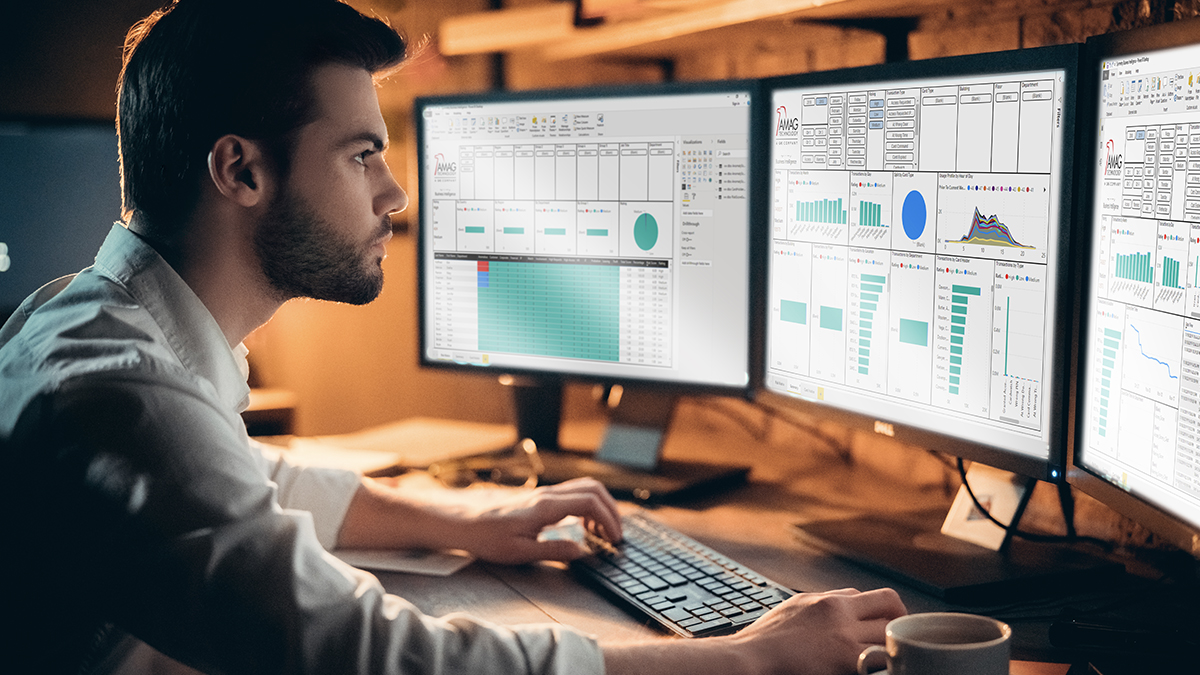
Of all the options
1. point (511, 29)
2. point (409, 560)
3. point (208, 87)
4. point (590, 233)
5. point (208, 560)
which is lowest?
point (409, 560)

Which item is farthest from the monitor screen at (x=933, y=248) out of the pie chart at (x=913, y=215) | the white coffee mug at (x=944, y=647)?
the white coffee mug at (x=944, y=647)

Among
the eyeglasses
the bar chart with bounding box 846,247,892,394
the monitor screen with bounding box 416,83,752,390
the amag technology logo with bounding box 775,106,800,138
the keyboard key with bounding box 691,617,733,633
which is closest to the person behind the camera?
the keyboard key with bounding box 691,617,733,633

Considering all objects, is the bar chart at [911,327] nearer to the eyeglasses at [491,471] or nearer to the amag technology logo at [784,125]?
the amag technology logo at [784,125]

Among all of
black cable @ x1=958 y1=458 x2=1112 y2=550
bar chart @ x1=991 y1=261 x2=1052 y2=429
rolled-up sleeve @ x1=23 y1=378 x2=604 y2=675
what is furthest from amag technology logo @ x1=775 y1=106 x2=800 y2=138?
rolled-up sleeve @ x1=23 y1=378 x2=604 y2=675

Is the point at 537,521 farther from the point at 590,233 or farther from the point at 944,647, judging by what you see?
the point at 944,647

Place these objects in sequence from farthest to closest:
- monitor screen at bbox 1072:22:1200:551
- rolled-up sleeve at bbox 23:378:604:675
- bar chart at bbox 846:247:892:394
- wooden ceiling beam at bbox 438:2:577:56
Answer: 1. wooden ceiling beam at bbox 438:2:577:56
2. bar chart at bbox 846:247:892:394
3. monitor screen at bbox 1072:22:1200:551
4. rolled-up sleeve at bbox 23:378:604:675

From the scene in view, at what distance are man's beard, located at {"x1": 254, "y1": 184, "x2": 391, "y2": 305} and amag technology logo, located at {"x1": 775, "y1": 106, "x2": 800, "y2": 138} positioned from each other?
51cm

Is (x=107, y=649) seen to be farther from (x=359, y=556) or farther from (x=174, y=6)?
(x=174, y=6)

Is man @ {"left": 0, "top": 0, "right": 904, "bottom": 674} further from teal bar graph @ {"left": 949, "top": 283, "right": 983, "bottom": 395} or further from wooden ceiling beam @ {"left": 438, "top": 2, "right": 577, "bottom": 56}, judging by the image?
wooden ceiling beam @ {"left": 438, "top": 2, "right": 577, "bottom": 56}

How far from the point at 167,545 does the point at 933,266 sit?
79cm

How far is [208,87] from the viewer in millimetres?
949

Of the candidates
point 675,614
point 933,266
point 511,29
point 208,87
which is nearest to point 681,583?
point 675,614

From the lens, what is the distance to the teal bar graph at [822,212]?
47.7 inches

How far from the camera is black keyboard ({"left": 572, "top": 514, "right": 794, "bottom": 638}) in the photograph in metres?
0.95
